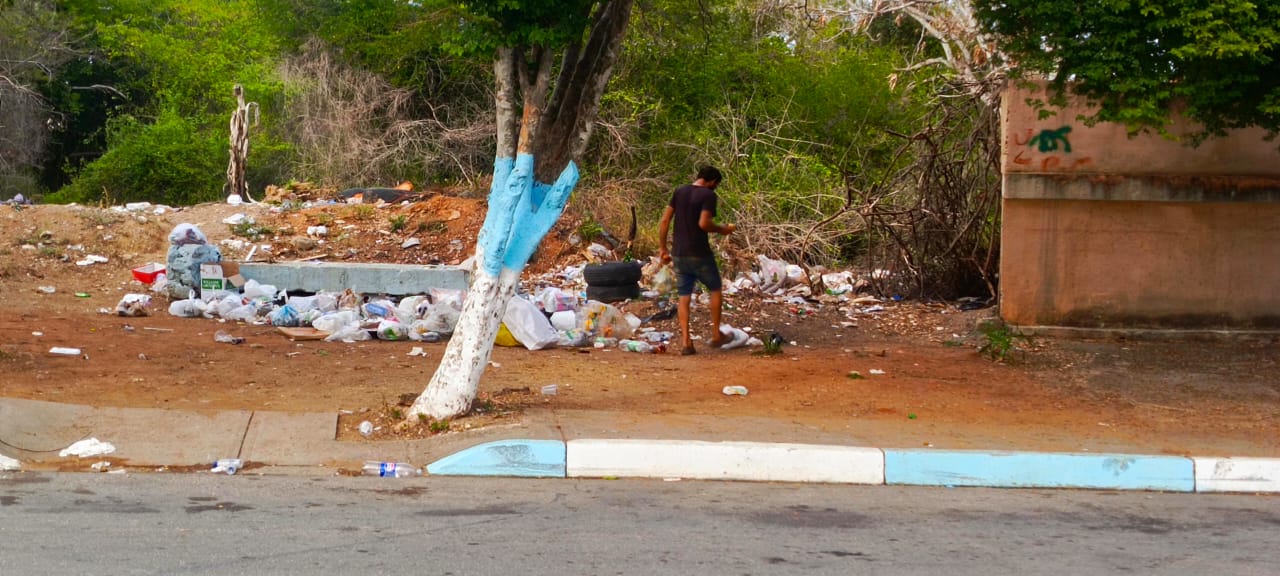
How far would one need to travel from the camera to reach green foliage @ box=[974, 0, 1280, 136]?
776cm

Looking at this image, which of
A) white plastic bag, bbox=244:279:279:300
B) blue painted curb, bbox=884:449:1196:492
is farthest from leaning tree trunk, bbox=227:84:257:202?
blue painted curb, bbox=884:449:1196:492

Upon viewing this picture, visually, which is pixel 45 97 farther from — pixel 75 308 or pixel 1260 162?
pixel 1260 162

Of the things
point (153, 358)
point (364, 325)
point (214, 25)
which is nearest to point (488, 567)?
point (153, 358)

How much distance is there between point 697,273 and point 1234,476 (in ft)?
16.5

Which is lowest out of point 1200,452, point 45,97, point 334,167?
point 1200,452

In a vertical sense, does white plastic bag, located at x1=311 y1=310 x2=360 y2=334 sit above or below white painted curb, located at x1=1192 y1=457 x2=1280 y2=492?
above

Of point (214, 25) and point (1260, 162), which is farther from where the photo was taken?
point (214, 25)

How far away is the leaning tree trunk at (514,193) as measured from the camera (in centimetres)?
759

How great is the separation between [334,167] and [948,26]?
11543 millimetres

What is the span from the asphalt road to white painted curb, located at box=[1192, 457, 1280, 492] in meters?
0.15

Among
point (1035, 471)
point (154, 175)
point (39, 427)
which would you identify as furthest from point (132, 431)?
point (154, 175)

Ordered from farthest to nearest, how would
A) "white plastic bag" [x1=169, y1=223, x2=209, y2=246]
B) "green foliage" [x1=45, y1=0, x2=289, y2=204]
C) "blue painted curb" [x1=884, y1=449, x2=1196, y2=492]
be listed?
"green foliage" [x1=45, y1=0, x2=289, y2=204] < "white plastic bag" [x1=169, y1=223, x2=209, y2=246] < "blue painted curb" [x1=884, y1=449, x2=1196, y2=492]

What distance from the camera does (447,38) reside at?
925 cm

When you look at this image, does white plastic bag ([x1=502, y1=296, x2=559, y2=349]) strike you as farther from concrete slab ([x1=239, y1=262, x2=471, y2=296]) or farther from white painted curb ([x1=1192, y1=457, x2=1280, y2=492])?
white painted curb ([x1=1192, y1=457, x2=1280, y2=492])
